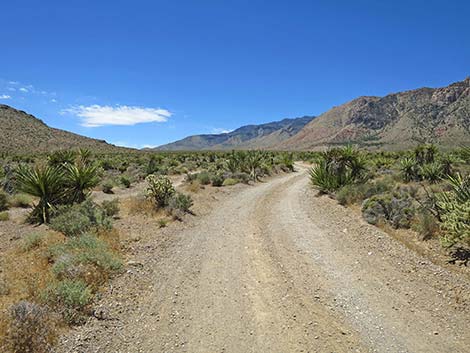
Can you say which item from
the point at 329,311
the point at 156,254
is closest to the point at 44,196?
the point at 156,254

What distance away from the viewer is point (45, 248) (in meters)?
8.20

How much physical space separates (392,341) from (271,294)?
2.12m

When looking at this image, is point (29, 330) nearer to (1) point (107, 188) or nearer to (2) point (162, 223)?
(2) point (162, 223)

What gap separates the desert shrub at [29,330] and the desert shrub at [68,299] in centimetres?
39

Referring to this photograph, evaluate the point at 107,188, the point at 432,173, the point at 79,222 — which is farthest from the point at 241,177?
the point at 79,222

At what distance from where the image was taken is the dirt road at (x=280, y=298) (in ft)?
16.0

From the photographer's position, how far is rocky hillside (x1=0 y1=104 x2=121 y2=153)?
6665cm

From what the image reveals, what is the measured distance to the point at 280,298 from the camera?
20.2 ft

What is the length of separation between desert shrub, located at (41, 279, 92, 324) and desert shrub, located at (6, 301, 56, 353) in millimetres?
393

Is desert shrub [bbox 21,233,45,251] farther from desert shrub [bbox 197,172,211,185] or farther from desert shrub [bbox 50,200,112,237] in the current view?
desert shrub [bbox 197,172,211,185]

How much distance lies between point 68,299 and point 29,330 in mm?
986

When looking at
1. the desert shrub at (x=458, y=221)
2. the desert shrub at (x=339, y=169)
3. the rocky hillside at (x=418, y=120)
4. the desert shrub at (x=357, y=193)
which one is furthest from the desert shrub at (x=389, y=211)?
the rocky hillside at (x=418, y=120)

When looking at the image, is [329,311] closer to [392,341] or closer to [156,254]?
[392,341]

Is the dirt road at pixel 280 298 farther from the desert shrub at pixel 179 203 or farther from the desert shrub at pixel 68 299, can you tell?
the desert shrub at pixel 179 203
